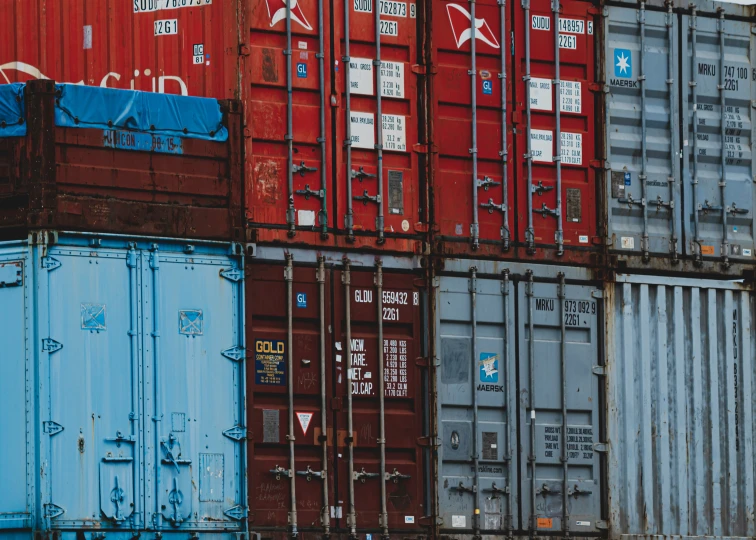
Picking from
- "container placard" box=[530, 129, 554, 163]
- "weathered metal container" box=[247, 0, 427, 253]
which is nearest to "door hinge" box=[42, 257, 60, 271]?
"weathered metal container" box=[247, 0, 427, 253]

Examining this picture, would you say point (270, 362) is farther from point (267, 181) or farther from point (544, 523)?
point (544, 523)

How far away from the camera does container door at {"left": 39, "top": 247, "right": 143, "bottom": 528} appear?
1478 centimetres

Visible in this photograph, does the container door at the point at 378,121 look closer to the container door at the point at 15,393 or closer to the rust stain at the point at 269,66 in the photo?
the rust stain at the point at 269,66

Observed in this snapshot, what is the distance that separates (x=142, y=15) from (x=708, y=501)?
29.8 feet

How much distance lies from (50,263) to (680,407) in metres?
8.05

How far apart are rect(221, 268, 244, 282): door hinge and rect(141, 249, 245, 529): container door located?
0.01 metres

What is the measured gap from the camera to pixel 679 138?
62.1 ft

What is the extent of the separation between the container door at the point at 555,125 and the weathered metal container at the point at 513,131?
0.5 inches

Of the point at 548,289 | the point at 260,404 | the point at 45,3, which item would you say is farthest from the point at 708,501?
the point at 45,3

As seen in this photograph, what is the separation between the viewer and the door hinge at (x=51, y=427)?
48.3ft

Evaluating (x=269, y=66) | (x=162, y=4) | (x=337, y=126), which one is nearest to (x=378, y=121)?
(x=337, y=126)

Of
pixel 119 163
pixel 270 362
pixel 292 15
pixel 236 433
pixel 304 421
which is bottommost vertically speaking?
pixel 236 433

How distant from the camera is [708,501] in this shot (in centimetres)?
1825

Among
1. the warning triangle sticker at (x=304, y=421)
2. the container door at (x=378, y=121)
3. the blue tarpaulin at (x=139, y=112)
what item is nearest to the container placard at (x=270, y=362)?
the warning triangle sticker at (x=304, y=421)
